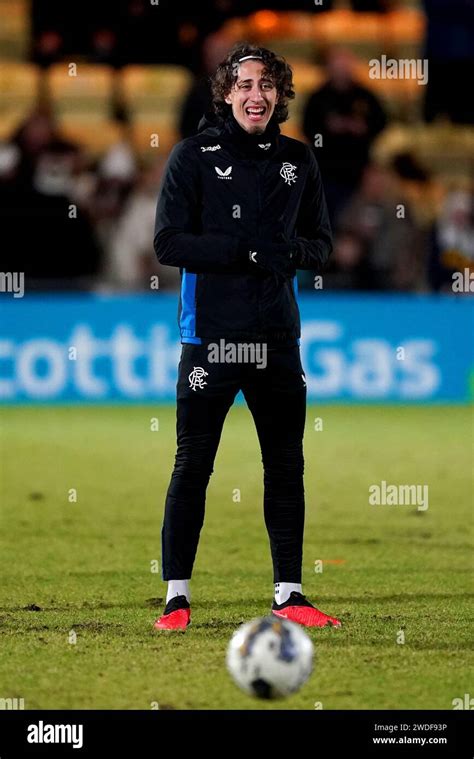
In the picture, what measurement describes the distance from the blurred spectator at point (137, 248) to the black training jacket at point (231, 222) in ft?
32.8

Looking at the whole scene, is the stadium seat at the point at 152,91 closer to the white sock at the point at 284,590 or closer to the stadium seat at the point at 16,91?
the stadium seat at the point at 16,91

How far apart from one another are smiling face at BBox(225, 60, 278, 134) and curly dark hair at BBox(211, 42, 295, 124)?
0.03 m

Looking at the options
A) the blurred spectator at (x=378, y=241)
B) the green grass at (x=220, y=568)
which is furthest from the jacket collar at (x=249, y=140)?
the blurred spectator at (x=378, y=241)

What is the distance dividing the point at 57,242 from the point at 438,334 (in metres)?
4.16

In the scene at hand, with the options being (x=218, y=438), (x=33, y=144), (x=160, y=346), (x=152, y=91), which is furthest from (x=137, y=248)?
(x=218, y=438)

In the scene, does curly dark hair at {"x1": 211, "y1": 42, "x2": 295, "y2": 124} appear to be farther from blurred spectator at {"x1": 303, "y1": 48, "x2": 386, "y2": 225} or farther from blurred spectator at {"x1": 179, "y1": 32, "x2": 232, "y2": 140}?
blurred spectator at {"x1": 303, "y1": 48, "x2": 386, "y2": 225}

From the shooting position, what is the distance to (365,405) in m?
15.5

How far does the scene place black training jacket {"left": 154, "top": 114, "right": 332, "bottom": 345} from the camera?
21.9 feet

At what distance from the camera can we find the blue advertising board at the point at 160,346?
15.2 metres

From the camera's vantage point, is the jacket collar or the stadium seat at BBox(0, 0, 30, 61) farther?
the stadium seat at BBox(0, 0, 30, 61)

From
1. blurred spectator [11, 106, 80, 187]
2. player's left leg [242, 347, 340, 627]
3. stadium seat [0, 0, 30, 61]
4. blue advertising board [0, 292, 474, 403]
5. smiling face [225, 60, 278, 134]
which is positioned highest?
stadium seat [0, 0, 30, 61]

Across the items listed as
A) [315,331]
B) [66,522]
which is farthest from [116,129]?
[66,522]

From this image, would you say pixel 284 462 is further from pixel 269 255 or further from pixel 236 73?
pixel 236 73

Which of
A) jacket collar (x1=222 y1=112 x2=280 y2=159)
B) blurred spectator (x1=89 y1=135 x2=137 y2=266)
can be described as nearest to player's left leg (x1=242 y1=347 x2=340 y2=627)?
jacket collar (x1=222 y1=112 x2=280 y2=159)
